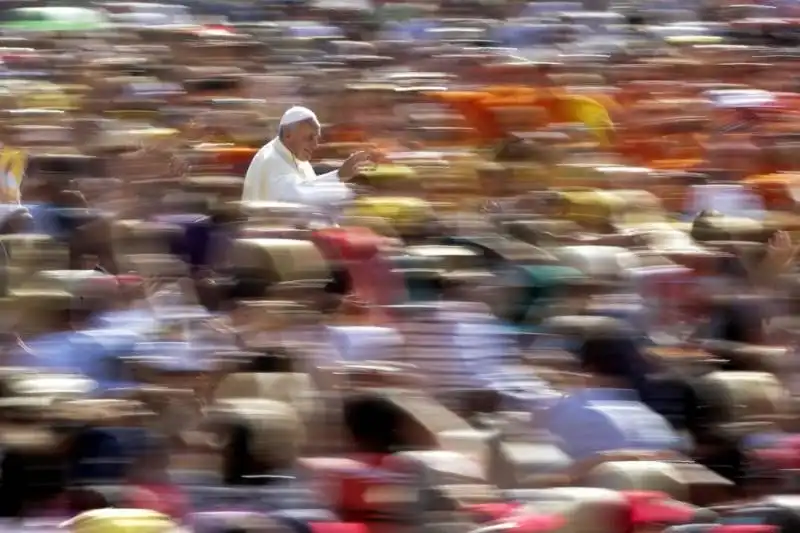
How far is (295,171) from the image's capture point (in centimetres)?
794

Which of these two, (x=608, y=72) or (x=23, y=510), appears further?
(x=608, y=72)

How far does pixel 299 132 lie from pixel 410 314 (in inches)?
117

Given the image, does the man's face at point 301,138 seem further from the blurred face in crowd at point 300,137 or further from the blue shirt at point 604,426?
the blue shirt at point 604,426

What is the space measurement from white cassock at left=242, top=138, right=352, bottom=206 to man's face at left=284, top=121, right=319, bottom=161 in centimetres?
4

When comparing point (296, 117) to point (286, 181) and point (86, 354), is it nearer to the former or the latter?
point (286, 181)

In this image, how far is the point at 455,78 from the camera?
35.1 feet

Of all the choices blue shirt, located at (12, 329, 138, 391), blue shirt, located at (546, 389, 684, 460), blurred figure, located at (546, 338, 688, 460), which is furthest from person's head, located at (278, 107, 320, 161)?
blue shirt, located at (546, 389, 684, 460)

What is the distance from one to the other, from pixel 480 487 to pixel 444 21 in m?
10.3

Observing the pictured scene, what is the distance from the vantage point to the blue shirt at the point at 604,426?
4488mm

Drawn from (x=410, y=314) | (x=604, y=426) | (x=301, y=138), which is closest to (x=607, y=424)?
(x=604, y=426)

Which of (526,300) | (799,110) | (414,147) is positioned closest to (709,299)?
(526,300)

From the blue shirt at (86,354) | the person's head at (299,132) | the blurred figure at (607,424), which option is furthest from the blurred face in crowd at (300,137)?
the blurred figure at (607,424)

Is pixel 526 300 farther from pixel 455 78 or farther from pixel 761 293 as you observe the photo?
pixel 455 78

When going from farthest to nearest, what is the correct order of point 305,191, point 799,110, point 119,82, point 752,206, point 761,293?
1. point 119,82
2. point 799,110
3. point 305,191
4. point 752,206
5. point 761,293
